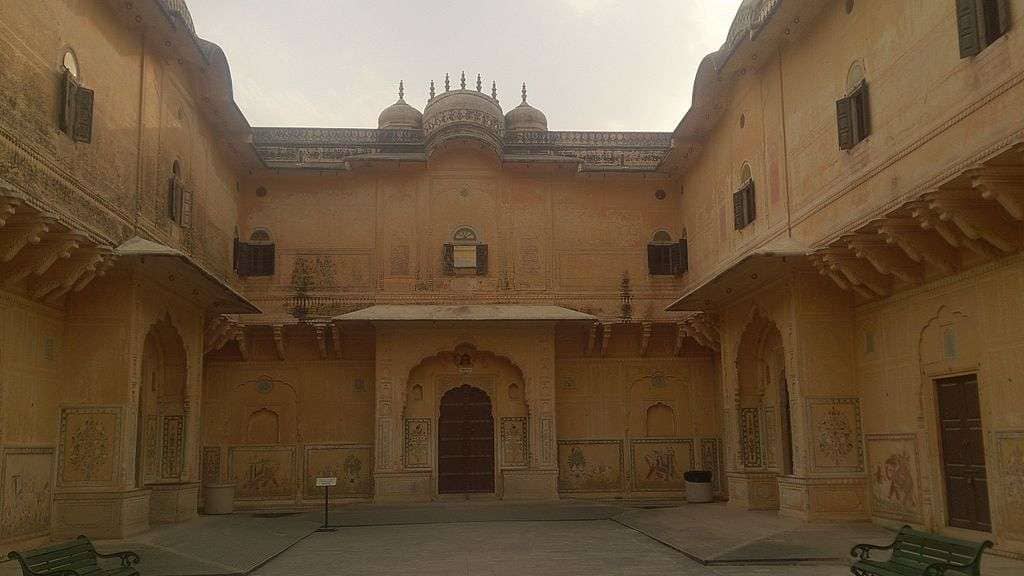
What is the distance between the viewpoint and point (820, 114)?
13.5 meters

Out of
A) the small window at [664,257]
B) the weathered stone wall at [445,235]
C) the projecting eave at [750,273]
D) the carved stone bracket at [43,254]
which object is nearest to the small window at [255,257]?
the weathered stone wall at [445,235]

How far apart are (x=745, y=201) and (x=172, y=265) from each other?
33.0ft

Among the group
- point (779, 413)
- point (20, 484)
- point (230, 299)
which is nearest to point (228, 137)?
point (230, 299)

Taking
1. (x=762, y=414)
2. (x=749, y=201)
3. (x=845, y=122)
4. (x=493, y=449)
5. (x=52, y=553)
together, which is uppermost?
(x=845, y=122)

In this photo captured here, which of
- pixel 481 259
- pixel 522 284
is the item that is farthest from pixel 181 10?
pixel 522 284

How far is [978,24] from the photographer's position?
956cm

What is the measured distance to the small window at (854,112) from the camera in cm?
1234

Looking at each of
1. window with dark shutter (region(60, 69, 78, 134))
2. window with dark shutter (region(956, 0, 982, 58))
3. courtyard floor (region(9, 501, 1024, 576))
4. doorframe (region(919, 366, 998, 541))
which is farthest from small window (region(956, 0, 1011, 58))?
window with dark shutter (region(60, 69, 78, 134))

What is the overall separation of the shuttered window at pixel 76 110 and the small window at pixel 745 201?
1102 centimetres

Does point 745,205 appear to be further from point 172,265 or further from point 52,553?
point 52,553

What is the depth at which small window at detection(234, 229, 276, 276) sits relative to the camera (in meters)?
20.1

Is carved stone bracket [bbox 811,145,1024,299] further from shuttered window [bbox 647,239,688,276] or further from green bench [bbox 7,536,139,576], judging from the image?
green bench [bbox 7,536,139,576]

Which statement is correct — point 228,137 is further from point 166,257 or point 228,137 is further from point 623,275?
point 623,275

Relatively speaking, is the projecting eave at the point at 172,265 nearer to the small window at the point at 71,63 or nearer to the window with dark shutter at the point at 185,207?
the window with dark shutter at the point at 185,207
